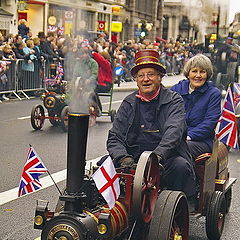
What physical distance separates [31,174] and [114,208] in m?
0.67

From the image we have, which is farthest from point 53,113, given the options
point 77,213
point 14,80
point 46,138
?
point 77,213

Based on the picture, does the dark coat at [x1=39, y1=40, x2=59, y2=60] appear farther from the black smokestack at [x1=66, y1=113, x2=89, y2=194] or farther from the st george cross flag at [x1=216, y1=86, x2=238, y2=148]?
the black smokestack at [x1=66, y1=113, x2=89, y2=194]

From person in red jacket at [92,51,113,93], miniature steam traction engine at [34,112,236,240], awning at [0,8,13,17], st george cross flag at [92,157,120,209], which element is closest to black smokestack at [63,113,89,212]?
miniature steam traction engine at [34,112,236,240]

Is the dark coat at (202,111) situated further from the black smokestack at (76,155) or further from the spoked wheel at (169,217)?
the black smokestack at (76,155)

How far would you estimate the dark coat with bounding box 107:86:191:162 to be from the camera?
4.79m

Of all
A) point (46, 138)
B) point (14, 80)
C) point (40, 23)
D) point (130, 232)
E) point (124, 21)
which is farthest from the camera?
point (124, 21)

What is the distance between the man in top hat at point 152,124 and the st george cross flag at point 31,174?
0.52 m

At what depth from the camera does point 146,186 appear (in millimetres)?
4301

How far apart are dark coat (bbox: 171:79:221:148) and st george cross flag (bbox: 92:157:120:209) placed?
1.74m

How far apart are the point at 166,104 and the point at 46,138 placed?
6.41m

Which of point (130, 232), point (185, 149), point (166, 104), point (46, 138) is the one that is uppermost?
point (166, 104)

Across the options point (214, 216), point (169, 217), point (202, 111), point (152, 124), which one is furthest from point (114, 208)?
point (202, 111)

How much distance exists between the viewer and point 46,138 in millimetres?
11164

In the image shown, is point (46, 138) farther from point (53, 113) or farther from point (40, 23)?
point (40, 23)
